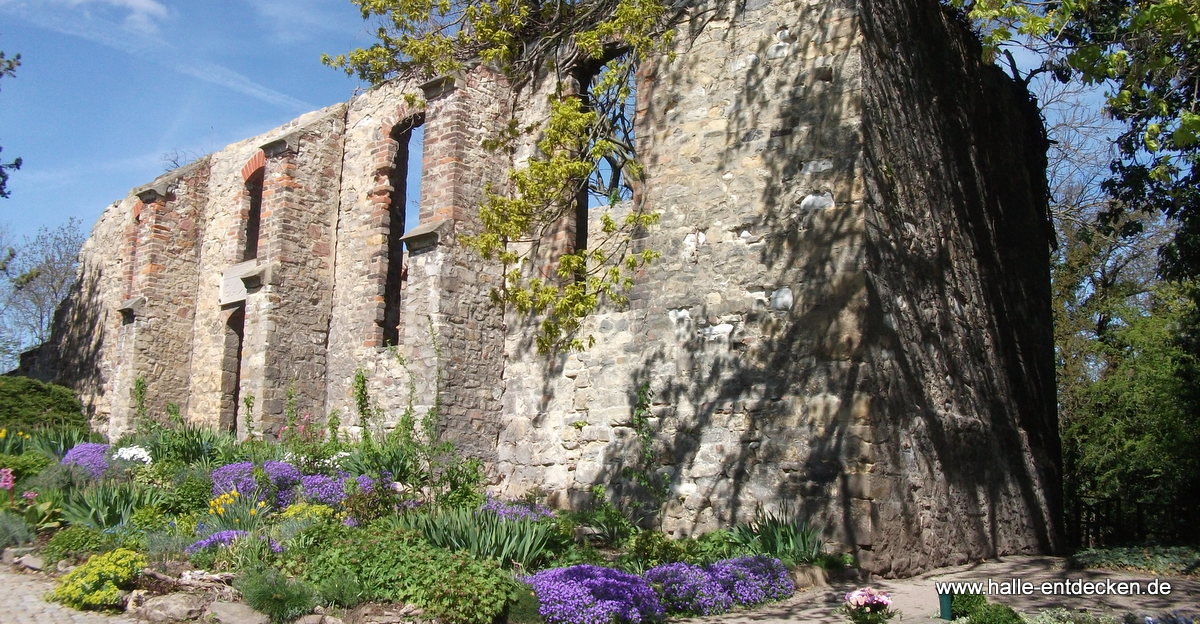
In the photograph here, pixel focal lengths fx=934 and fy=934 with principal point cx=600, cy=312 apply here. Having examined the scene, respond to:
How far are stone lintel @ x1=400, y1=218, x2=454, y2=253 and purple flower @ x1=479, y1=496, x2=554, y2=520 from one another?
159 inches

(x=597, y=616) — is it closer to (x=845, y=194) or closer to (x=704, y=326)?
(x=704, y=326)

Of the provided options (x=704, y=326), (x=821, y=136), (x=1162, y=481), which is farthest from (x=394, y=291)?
(x=1162, y=481)

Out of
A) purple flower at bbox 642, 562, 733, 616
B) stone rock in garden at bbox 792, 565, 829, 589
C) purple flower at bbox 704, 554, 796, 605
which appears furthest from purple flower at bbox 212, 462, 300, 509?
stone rock in garden at bbox 792, 565, 829, 589

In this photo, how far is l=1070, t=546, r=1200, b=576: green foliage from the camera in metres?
8.36

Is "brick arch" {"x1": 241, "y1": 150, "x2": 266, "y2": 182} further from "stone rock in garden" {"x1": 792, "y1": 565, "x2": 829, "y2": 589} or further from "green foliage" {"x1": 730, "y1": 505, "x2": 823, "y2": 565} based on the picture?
"stone rock in garden" {"x1": 792, "y1": 565, "x2": 829, "y2": 589}

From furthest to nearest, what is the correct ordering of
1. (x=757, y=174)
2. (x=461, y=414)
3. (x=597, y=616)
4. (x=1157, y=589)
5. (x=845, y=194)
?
(x=461, y=414) < (x=757, y=174) < (x=845, y=194) < (x=1157, y=589) < (x=597, y=616)

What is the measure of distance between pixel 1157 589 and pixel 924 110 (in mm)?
5160

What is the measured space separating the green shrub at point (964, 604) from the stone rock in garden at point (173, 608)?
5.07m

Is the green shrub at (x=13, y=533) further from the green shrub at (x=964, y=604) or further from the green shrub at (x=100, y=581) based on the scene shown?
the green shrub at (x=964, y=604)

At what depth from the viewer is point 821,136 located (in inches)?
347

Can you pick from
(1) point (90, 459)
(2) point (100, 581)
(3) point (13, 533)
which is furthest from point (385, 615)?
(1) point (90, 459)

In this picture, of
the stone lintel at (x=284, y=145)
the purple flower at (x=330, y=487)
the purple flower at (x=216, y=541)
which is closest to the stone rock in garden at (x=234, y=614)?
the purple flower at (x=216, y=541)

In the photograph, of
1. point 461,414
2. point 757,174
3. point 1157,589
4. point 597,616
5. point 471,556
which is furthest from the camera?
point 461,414

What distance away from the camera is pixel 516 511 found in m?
8.05
